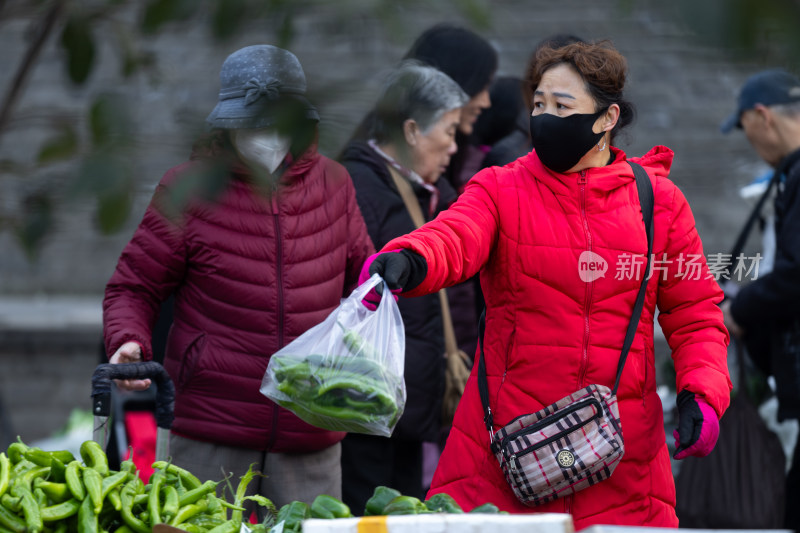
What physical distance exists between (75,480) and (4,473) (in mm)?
153

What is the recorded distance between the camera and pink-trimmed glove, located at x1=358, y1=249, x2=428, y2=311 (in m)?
2.15

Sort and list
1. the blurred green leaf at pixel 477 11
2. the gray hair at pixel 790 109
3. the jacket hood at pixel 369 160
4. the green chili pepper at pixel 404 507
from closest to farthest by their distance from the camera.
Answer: the blurred green leaf at pixel 477 11 → the green chili pepper at pixel 404 507 → the jacket hood at pixel 369 160 → the gray hair at pixel 790 109

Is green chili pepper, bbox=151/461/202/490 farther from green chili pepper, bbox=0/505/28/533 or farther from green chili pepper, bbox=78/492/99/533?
green chili pepper, bbox=0/505/28/533

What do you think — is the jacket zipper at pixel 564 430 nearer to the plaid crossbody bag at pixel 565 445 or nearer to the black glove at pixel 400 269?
the plaid crossbody bag at pixel 565 445

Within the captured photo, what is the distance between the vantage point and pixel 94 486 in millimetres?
2213

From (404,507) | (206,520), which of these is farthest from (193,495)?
(404,507)

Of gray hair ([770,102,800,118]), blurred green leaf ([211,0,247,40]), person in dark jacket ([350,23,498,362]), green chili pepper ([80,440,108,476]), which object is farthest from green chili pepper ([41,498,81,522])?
gray hair ([770,102,800,118])

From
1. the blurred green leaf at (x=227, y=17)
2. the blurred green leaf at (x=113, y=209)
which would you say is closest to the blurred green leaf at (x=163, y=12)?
the blurred green leaf at (x=227, y=17)

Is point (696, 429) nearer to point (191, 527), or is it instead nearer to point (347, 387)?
point (347, 387)

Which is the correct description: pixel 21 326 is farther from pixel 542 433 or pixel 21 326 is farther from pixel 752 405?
pixel 542 433

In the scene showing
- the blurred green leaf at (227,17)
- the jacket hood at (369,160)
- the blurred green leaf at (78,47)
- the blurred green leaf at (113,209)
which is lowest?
the jacket hood at (369,160)

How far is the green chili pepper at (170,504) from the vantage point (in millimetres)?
2219

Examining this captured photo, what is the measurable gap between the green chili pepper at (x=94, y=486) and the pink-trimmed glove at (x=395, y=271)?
700mm

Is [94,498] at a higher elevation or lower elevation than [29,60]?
lower
